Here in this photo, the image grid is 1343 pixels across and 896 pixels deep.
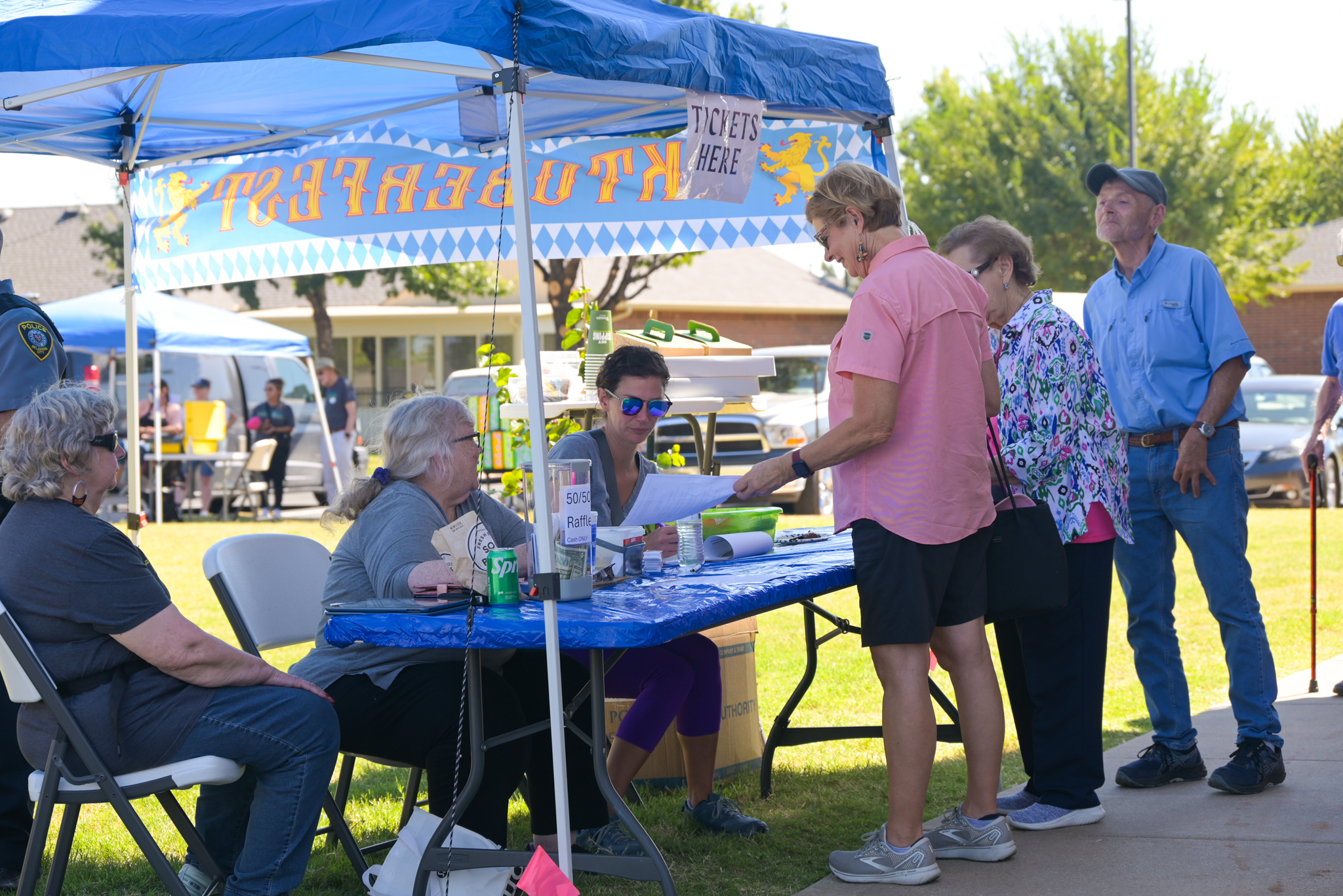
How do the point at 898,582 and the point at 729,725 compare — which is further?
the point at 729,725

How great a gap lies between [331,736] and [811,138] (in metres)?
3.04

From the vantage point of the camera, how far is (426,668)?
3.13 meters

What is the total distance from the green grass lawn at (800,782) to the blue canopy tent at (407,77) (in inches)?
28.4

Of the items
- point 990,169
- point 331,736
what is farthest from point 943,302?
point 990,169

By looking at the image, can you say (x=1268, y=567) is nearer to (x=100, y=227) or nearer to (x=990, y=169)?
(x=990, y=169)

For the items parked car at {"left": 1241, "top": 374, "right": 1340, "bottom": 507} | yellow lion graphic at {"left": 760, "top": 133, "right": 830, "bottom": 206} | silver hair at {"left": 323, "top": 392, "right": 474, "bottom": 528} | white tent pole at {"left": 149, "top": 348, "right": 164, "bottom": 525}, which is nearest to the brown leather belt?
yellow lion graphic at {"left": 760, "top": 133, "right": 830, "bottom": 206}

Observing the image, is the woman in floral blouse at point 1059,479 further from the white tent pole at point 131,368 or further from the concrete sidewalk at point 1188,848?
the white tent pole at point 131,368

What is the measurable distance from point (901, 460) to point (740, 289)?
1081 inches

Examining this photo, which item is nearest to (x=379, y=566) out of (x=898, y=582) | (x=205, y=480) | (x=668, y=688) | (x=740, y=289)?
(x=668, y=688)

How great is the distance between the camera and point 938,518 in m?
3.12

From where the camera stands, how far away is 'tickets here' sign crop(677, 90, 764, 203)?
3.28m

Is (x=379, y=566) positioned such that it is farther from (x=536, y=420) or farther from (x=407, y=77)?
(x=407, y=77)

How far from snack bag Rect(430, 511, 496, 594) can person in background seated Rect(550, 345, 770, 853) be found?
0.73 m

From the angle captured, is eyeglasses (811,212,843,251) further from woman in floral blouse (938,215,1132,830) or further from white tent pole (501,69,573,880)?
white tent pole (501,69,573,880)
